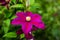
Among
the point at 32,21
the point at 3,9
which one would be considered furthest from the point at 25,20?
the point at 3,9

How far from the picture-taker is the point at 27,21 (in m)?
1.22

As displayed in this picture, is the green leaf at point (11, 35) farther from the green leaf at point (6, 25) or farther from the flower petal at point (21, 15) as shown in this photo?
the flower petal at point (21, 15)

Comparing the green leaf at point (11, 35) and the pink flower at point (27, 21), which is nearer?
the pink flower at point (27, 21)

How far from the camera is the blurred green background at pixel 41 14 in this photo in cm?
129

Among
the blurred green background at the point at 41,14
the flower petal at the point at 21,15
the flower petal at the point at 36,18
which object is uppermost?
the flower petal at the point at 21,15

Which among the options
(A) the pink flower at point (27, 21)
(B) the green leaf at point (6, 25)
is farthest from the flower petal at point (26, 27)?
(B) the green leaf at point (6, 25)

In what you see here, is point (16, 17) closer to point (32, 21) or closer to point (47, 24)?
point (32, 21)

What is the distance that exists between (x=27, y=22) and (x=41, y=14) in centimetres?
85

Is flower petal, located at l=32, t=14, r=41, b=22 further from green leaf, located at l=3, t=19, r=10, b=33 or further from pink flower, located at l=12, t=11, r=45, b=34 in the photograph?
green leaf, located at l=3, t=19, r=10, b=33

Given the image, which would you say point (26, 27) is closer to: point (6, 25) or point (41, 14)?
point (6, 25)

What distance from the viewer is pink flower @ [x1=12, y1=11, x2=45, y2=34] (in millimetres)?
1171

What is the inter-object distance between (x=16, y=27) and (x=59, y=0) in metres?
1.17

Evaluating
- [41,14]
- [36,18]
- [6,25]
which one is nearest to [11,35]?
[6,25]

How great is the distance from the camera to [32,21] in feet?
3.99
